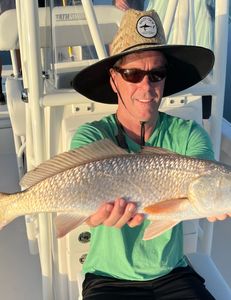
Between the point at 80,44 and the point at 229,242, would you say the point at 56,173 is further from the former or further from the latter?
the point at 229,242

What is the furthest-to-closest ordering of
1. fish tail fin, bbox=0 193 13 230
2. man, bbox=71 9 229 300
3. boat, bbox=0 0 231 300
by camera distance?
boat, bbox=0 0 231 300, man, bbox=71 9 229 300, fish tail fin, bbox=0 193 13 230

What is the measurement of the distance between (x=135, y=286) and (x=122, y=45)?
2.78ft

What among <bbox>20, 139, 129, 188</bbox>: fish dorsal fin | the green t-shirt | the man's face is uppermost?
the man's face

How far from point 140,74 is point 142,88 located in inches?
1.9

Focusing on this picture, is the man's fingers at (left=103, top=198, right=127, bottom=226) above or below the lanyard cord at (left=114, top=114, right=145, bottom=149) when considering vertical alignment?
below

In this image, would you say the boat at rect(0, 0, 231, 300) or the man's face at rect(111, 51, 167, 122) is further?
the boat at rect(0, 0, 231, 300)

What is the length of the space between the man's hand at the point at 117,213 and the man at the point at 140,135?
0.60 ft

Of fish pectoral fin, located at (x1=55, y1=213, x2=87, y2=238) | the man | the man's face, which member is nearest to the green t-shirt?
the man

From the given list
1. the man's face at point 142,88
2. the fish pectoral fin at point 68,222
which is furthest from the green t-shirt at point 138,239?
the fish pectoral fin at point 68,222

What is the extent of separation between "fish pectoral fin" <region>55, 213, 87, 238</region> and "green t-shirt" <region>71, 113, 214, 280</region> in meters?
0.22

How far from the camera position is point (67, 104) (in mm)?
1861

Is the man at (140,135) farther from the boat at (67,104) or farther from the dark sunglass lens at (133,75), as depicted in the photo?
the boat at (67,104)

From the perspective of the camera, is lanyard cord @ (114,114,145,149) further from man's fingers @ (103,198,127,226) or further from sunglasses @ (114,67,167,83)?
man's fingers @ (103,198,127,226)

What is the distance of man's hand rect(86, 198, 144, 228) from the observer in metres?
1.42
